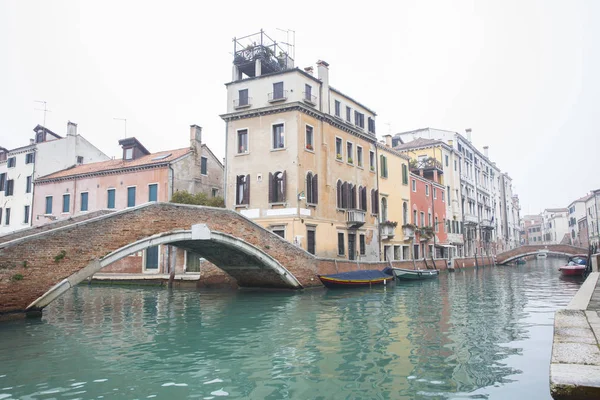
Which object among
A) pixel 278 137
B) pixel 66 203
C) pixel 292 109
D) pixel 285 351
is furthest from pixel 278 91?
pixel 66 203

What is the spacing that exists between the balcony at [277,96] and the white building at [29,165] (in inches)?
625

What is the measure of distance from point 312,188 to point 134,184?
1004 centimetres

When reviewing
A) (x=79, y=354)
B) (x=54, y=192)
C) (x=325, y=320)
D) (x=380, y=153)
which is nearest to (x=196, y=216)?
(x=325, y=320)

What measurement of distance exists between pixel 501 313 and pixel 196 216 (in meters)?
9.01

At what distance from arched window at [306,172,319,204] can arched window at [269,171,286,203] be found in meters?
1.11

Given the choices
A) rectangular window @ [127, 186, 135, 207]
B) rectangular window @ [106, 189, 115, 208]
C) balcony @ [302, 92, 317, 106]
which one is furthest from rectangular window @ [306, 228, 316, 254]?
rectangular window @ [106, 189, 115, 208]

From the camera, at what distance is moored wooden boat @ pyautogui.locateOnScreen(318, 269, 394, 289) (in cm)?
1794

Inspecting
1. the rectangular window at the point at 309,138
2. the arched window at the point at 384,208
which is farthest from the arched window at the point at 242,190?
the arched window at the point at 384,208

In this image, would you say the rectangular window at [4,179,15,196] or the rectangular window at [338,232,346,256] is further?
the rectangular window at [4,179,15,196]

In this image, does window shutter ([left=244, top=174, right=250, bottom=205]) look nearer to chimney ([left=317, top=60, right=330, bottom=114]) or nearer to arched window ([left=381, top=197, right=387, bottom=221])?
chimney ([left=317, top=60, right=330, bottom=114])

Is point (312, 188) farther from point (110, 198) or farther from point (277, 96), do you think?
point (110, 198)

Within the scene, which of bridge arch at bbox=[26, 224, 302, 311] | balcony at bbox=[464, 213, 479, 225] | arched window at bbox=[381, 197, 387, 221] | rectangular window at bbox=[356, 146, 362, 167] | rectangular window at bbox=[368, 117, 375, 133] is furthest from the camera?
balcony at bbox=[464, 213, 479, 225]

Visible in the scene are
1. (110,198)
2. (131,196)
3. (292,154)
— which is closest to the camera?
(292,154)

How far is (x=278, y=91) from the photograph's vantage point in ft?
68.1
